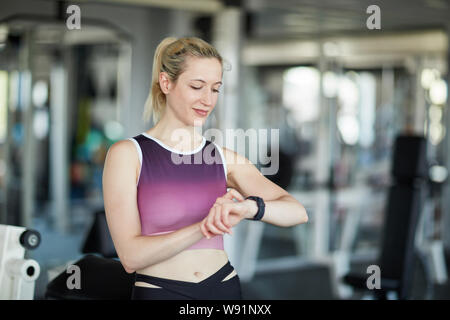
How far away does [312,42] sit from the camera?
572 cm

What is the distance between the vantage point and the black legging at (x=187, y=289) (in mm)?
1354

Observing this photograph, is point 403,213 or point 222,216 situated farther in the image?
point 403,213

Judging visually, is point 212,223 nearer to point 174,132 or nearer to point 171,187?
point 171,187

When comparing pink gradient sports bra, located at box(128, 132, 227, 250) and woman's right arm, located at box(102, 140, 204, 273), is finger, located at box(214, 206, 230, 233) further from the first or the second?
pink gradient sports bra, located at box(128, 132, 227, 250)

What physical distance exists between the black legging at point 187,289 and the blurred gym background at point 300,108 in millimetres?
3089

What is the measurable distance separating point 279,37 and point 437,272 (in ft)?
8.68

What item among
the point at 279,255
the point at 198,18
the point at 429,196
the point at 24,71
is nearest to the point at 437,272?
the point at 429,196

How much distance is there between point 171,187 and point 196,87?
0.23m

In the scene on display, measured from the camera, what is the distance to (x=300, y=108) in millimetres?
5941

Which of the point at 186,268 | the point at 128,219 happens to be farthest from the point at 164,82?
the point at 186,268

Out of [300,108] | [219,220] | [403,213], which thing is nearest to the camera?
[219,220]

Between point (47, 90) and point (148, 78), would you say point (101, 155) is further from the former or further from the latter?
point (148, 78)

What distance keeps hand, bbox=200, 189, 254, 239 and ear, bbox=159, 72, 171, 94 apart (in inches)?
12.3

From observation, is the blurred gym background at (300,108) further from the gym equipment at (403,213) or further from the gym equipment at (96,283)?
the gym equipment at (96,283)
